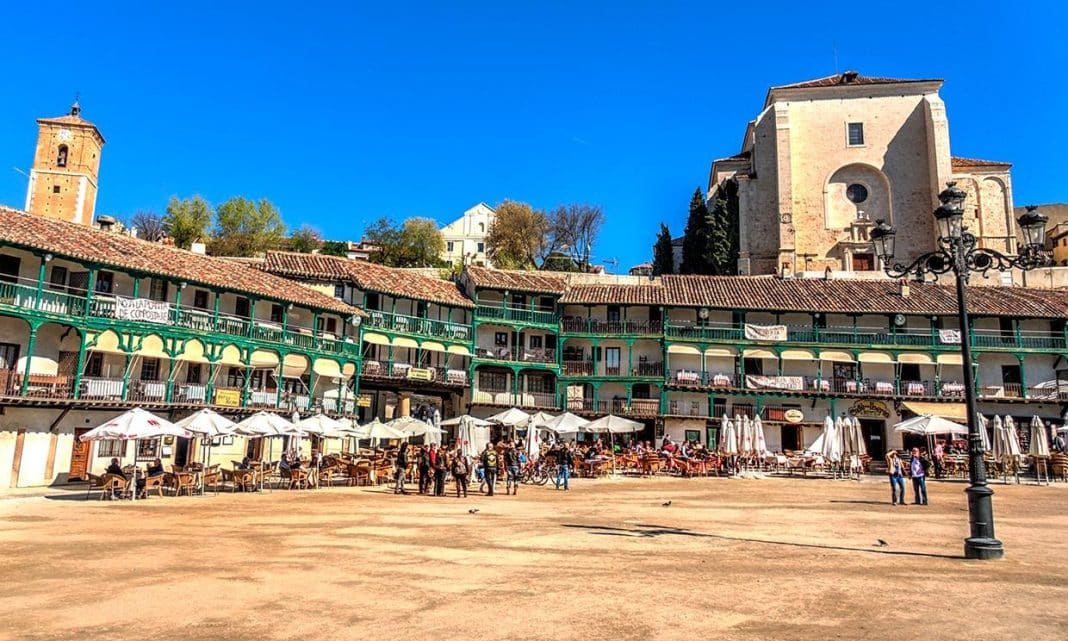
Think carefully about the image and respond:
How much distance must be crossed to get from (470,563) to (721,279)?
41351mm

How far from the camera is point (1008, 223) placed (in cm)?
5938

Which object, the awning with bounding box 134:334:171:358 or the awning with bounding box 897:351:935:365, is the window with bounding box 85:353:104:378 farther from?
the awning with bounding box 897:351:935:365

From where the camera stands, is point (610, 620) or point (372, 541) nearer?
point (610, 620)

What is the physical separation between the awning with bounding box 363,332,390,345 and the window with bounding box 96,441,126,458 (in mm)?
13126

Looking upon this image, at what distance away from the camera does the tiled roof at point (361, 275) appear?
39375 millimetres

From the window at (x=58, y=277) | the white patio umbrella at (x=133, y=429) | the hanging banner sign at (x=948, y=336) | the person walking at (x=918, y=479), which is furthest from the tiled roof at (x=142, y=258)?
the hanging banner sign at (x=948, y=336)

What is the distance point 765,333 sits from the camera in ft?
145

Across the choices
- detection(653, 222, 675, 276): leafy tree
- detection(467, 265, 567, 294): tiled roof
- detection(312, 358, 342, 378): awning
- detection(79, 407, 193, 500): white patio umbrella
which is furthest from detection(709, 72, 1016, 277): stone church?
detection(79, 407, 193, 500): white patio umbrella

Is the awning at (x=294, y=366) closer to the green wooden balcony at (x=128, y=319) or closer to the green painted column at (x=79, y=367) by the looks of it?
the green wooden balcony at (x=128, y=319)

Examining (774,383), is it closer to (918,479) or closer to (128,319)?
(918,479)

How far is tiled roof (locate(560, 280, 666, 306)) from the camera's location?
4450 centimetres

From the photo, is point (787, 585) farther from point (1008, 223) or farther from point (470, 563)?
point (1008, 223)

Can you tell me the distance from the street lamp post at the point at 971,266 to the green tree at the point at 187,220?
57.7 m

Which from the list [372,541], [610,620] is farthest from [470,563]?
[610,620]
